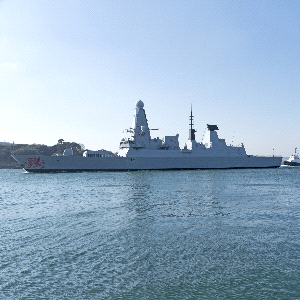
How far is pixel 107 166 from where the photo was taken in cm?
4394

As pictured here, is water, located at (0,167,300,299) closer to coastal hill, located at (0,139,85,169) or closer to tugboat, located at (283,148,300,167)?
tugboat, located at (283,148,300,167)

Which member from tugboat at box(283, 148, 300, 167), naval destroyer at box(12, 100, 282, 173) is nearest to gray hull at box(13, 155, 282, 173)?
naval destroyer at box(12, 100, 282, 173)

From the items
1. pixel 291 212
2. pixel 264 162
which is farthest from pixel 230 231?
pixel 264 162

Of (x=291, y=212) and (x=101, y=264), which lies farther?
(x=291, y=212)

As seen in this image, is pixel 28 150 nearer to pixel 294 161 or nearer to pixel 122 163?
pixel 122 163

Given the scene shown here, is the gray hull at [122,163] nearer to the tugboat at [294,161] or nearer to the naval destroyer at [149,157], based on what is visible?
the naval destroyer at [149,157]

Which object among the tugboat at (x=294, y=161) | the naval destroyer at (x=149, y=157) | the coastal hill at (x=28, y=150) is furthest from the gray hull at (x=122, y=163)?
the coastal hill at (x=28, y=150)

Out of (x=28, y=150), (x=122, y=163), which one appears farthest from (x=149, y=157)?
(x=28, y=150)

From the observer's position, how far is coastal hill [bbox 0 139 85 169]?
9077 cm

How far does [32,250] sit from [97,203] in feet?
25.3

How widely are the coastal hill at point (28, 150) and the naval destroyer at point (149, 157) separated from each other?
4886 centimetres

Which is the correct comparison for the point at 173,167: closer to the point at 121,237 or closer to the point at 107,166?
the point at 107,166

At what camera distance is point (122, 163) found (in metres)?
44.2

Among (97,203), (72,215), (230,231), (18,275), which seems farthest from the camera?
(97,203)
